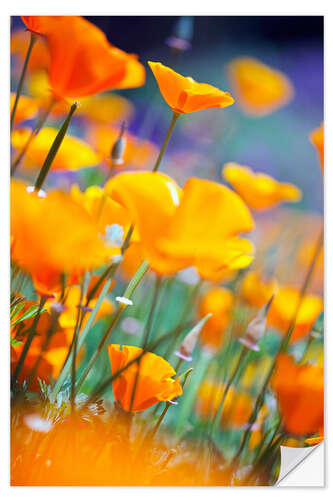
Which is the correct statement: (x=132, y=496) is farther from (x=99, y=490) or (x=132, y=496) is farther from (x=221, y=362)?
(x=221, y=362)

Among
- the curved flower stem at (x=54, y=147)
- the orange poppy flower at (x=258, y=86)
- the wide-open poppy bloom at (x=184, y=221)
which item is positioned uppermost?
the orange poppy flower at (x=258, y=86)

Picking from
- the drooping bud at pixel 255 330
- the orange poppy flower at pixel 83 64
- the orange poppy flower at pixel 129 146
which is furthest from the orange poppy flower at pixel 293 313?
the orange poppy flower at pixel 83 64

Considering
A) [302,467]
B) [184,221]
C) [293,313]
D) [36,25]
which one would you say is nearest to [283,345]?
[293,313]

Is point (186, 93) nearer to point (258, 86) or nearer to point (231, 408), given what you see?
point (258, 86)

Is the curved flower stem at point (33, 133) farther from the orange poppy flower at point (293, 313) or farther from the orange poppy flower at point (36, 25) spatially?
the orange poppy flower at point (293, 313)

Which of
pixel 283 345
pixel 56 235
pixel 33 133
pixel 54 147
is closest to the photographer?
pixel 56 235

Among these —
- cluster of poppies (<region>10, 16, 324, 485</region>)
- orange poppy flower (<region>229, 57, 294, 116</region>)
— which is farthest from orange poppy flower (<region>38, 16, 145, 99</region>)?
orange poppy flower (<region>229, 57, 294, 116</region>)
